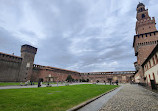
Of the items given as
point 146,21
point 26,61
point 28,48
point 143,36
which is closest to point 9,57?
point 26,61

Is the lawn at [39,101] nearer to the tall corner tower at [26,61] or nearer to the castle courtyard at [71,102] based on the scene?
the castle courtyard at [71,102]

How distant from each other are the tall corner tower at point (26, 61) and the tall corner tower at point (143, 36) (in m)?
43.4

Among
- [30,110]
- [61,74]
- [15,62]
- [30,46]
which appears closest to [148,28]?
[30,110]

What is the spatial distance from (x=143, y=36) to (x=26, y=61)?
155 ft

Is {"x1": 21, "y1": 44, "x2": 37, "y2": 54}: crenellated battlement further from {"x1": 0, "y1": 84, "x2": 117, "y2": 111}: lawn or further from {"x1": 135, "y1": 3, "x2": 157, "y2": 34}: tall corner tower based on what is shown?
{"x1": 135, "y1": 3, "x2": 157, "y2": 34}: tall corner tower

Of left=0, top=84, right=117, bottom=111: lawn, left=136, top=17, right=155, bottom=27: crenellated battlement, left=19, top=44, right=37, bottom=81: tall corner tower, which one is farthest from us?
left=19, top=44, right=37, bottom=81: tall corner tower

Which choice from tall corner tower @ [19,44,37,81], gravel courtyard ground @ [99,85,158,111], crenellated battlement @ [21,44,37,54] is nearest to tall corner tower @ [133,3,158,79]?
gravel courtyard ground @ [99,85,158,111]

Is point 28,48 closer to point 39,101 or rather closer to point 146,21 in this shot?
point 39,101

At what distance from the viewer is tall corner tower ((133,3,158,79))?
93.9 ft

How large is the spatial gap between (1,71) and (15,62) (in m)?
6.00

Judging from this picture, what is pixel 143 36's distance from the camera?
30.1 metres

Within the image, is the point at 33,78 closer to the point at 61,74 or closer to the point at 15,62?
the point at 15,62

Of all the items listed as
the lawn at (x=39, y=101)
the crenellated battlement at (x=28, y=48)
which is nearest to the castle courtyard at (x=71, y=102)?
the lawn at (x=39, y=101)

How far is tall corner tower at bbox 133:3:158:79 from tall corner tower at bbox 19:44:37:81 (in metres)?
43.4
